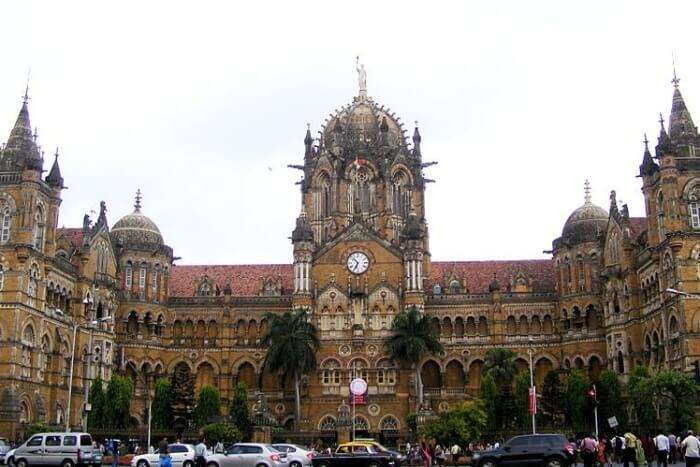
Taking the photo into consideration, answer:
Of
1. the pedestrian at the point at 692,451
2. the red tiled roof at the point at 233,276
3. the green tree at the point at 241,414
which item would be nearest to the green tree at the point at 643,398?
the pedestrian at the point at 692,451

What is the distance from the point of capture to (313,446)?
7294 cm

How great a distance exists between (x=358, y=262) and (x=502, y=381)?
19567 mm

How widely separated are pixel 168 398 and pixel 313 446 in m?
13.3

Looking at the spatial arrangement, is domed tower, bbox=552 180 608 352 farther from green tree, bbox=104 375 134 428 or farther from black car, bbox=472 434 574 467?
black car, bbox=472 434 574 467

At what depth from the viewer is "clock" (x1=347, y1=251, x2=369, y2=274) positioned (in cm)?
9050

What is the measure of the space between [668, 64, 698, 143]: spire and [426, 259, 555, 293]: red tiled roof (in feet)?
83.7

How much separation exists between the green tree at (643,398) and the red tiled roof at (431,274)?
25.9 metres

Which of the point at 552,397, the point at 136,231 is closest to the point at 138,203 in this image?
the point at 136,231

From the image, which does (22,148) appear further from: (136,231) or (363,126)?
(363,126)

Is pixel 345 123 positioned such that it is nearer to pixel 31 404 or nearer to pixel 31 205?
pixel 31 205

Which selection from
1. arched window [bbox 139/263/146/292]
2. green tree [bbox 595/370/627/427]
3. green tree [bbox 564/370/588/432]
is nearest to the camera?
green tree [bbox 595/370/627/427]

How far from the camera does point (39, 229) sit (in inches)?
2904

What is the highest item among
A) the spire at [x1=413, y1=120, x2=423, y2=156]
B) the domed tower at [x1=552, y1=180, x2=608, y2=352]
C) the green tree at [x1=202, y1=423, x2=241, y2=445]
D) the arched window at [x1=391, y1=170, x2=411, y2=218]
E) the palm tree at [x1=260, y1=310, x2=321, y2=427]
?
the spire at [x1=413, y1=120, x2=423, y2=156]

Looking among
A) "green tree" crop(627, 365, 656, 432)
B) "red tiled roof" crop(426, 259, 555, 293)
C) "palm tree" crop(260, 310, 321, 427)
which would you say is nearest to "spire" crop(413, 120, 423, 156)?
"red tiled roof" crop(426, 259, 555, 293)
